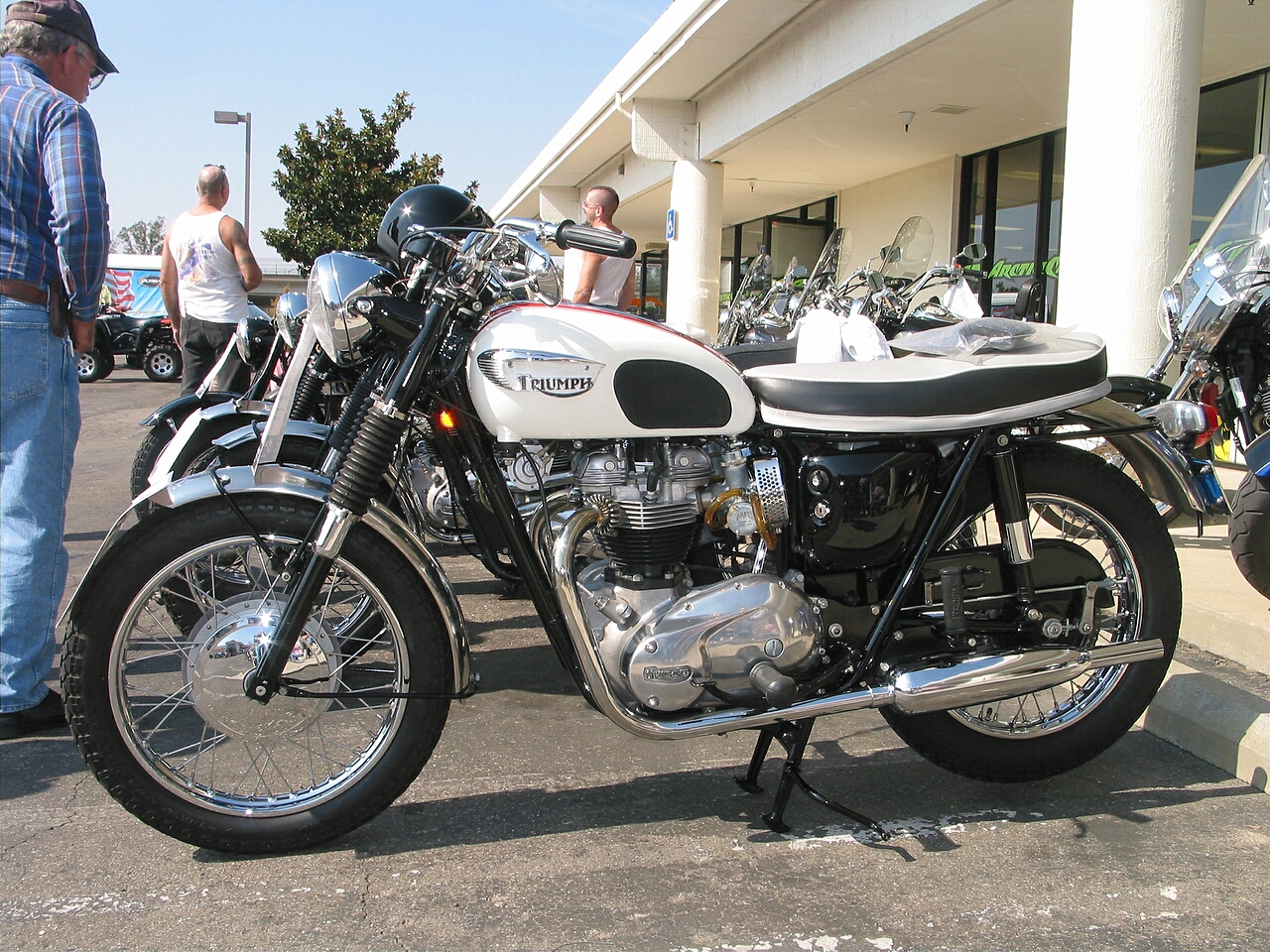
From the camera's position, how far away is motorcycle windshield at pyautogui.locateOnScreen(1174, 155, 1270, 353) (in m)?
3.71

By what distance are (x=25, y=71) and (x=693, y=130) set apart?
1019 centimetres

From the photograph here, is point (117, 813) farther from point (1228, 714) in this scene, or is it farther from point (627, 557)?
point (1228, 714)

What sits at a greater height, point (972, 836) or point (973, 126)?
point (973, 126)

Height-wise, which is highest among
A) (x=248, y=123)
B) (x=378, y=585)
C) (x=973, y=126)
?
(x=248, y=123)

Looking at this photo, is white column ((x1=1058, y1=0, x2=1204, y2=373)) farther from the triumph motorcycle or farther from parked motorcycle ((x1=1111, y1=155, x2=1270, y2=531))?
the triumph motorcycle

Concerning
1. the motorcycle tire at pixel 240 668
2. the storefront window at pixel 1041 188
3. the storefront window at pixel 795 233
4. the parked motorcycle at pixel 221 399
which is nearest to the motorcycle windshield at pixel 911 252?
the storefront window at pixel 1041 188

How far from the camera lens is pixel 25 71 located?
9.64 ft

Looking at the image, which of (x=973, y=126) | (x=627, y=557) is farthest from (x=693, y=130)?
(x=627, y=557)

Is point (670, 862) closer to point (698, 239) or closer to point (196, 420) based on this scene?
point (196, 420)

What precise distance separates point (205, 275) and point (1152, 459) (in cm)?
507

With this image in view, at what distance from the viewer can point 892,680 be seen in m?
2.39

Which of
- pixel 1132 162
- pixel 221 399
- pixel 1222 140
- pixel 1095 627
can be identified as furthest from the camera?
pixel 1222 140

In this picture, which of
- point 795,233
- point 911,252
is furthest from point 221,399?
point 795,233

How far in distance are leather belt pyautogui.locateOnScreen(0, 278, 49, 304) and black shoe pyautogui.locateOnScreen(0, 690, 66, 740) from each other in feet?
3.89
